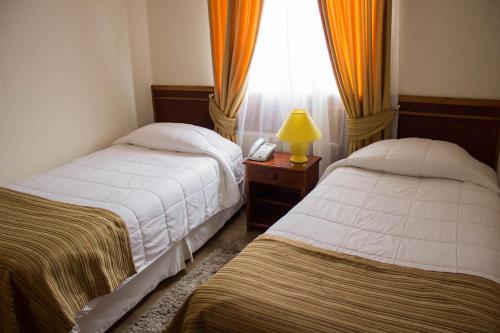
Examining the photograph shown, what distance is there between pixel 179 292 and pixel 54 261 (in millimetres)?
790

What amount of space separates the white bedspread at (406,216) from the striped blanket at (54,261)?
0.78 meters

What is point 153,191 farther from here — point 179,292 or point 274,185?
point 274,185

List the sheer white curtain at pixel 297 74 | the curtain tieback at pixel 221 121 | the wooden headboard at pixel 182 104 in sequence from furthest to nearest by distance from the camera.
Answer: the wooden headboard at pixel 182 104, the curtain tieback at pixel 221 121, the sheer white curtain at pixel 297 74

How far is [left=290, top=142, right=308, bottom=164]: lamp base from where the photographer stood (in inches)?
106

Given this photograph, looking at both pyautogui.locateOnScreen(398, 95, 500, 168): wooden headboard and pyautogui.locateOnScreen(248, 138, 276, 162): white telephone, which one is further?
pyautogui.locateOnScreen(248, 138, 276, 162): white telephone

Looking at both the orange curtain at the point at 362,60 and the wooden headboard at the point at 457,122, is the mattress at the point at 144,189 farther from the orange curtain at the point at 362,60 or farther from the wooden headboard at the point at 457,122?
the wooden headboard at the point at 457,122

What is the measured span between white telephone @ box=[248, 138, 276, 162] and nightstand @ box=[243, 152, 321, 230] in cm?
4

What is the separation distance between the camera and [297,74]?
9.50 ft

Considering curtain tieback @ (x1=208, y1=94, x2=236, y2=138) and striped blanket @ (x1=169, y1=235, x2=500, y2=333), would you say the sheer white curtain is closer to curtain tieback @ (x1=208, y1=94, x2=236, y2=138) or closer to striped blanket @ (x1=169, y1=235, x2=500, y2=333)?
curtain tieback @ (x1=208, y1=94, x2=236, y2=138)

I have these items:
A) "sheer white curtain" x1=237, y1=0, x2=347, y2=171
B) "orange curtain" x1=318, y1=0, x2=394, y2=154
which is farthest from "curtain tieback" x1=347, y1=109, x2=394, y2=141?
"sheer white curtain" x1=237, y1=0, x2=347, y2=171

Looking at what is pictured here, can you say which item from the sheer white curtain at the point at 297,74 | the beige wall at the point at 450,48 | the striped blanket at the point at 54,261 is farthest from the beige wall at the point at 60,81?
the beige wall at the point at 450,48

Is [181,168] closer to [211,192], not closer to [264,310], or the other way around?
[211,192]

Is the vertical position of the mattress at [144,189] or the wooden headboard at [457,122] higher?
the wooden headboard at [457,122]

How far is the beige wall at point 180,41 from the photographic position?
319 centimetres
